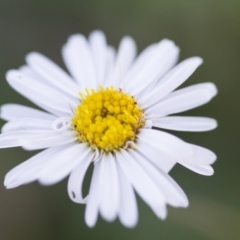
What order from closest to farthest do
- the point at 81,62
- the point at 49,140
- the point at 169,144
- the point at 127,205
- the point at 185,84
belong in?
the point at 127,205
the point at 169,144
the point at 49,140
the point at 81,62
the point at 185,84

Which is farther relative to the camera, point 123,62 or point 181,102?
point 123,62

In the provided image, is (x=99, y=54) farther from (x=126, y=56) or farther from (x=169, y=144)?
(x=169, y=144)

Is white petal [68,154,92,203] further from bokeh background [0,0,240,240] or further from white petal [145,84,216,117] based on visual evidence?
bokeh background [0,0,240,240]

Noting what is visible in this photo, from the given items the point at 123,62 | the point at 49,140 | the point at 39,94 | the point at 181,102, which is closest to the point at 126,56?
the point at 123,62

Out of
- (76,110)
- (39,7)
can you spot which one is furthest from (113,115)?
(39,7)

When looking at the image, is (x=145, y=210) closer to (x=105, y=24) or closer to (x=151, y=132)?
(x=151, y=132)

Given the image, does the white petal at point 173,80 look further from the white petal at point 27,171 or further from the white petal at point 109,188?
the white petal at point 27,171

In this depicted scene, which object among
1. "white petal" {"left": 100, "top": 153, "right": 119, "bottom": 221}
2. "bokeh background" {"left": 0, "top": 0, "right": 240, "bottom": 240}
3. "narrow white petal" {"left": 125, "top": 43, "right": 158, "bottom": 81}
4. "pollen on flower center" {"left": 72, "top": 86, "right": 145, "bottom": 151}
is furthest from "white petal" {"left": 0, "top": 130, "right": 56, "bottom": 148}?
"bokeh background" {"left": 0, "top": 0, "right": 240, "bottom": 240}
